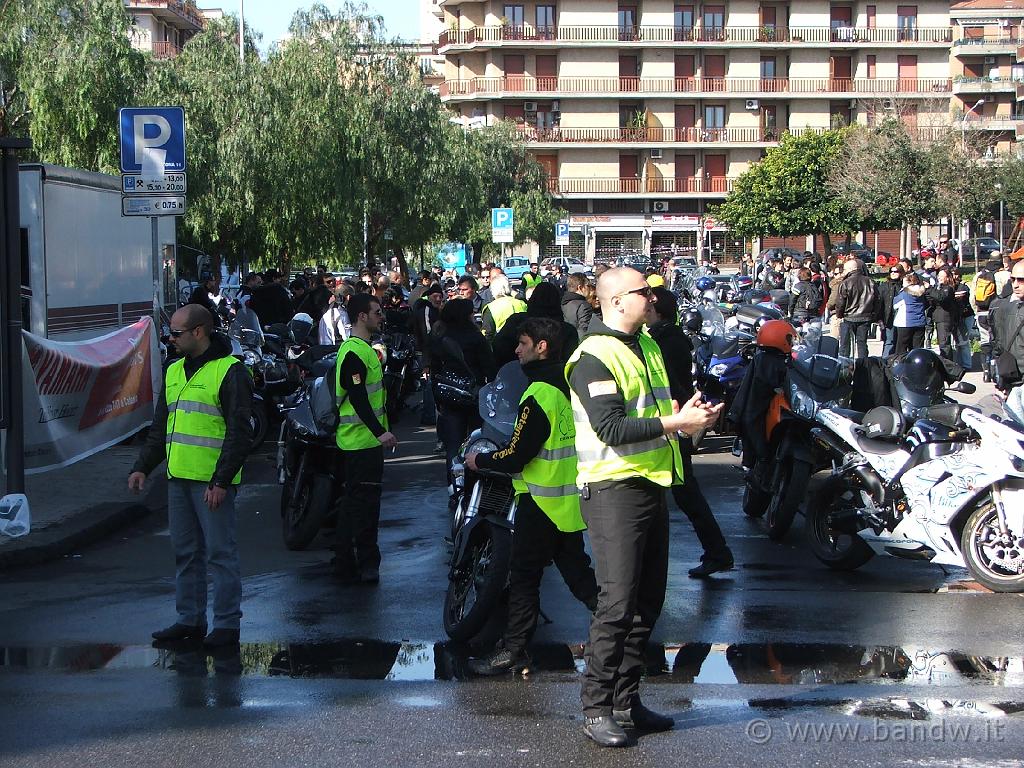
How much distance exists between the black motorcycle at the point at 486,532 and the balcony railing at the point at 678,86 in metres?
75.0

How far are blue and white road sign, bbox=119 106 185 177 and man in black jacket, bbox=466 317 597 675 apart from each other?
6.25m

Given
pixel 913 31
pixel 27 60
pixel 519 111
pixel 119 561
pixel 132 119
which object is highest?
pixel 913 31

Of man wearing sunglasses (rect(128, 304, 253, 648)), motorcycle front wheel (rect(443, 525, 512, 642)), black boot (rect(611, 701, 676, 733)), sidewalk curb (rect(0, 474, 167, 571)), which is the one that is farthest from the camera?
sidewalk curb (rect(0, 474, 167, 571))

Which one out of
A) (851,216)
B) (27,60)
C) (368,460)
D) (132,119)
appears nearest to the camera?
(368,460)

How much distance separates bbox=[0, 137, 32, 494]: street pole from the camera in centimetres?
905

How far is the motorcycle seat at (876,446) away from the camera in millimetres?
8117

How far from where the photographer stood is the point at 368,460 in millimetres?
8055

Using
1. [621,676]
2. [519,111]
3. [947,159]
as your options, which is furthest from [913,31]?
[621,676]

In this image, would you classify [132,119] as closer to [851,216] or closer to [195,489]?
[195,489]

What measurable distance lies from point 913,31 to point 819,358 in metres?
78.6

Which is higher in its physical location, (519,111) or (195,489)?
(519,111)

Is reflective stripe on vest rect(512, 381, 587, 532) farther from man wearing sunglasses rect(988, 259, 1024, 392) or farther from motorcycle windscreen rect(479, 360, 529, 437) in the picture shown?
man wearing sunglasses rect(988, 259, 1024, 392)

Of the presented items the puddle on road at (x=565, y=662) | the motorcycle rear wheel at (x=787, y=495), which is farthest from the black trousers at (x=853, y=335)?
the puddle on road at (x=565, y=662)

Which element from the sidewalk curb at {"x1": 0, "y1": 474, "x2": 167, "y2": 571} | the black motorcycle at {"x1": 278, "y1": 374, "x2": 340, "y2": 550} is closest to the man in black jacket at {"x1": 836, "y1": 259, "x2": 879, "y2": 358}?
the sidewalk curb at {"x1": 0, "y1": 474, "x2": 167, "y2": 571}
